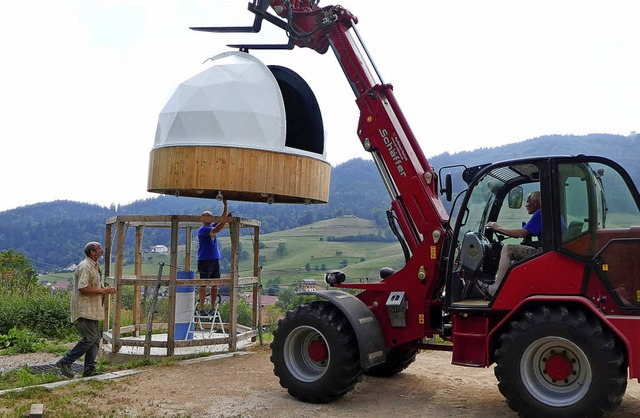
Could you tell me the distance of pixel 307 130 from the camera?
1119 cm

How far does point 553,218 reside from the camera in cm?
659

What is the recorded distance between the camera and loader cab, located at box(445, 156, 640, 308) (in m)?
6.35

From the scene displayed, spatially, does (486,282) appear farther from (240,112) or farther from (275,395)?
(240,112)

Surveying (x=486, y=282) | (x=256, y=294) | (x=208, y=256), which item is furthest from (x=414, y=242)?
(x=208, y=256)

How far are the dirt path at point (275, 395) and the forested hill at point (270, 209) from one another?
98.6m

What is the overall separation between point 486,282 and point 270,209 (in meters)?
138

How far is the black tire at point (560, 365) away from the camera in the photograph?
593 cm

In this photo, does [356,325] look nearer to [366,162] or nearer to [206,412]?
[206,412]

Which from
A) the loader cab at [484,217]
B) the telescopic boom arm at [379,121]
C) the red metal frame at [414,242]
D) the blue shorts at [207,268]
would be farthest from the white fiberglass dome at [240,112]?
the loader cab at [484,217]

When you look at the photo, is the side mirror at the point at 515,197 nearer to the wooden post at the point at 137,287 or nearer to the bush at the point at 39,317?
the wooden post at the point at 137,287

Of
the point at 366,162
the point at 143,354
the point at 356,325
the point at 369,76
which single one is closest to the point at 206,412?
the point at 356,325

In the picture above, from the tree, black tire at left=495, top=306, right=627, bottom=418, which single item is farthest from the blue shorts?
the tree

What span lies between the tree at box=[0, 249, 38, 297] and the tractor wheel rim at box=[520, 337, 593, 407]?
1568 cm

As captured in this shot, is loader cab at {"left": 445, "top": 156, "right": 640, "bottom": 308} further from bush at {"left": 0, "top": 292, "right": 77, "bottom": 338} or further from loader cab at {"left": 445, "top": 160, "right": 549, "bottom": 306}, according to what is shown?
bush at {"left": 0, "top": 292, "right": 77, "bottom": 338}
